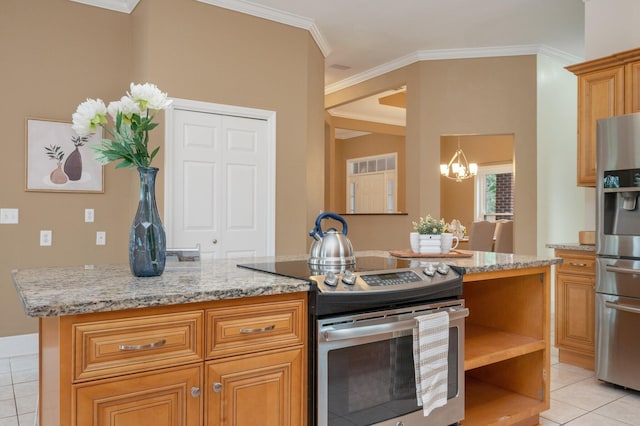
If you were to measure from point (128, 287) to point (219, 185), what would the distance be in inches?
104

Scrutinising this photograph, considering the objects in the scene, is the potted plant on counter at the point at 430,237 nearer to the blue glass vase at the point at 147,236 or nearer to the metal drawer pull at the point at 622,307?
the metal drawer pull at the point at 622,307

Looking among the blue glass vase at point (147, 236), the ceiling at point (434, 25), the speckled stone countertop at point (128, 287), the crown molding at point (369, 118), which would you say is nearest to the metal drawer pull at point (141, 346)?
the speckled stone countertop at point (128, 287)

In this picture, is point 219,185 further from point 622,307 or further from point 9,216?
point 622,307

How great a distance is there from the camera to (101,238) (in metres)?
4.05

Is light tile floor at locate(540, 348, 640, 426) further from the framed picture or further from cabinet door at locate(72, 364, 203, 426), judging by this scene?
the framed picture

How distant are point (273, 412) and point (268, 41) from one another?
3589 mm

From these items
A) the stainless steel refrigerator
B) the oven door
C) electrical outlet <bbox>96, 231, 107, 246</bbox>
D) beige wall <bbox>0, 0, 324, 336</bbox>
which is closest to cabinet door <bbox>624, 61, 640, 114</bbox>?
the stainless steel refrigerator

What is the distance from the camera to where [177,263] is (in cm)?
216

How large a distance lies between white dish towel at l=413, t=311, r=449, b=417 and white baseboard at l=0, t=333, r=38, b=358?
3.26m

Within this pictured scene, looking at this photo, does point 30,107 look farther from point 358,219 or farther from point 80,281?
point 358,219

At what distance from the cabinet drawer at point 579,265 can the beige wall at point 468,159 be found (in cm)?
507

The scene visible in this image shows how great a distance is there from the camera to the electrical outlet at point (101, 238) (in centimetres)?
404

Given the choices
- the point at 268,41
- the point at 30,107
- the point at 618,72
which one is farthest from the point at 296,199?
the point at 618,72

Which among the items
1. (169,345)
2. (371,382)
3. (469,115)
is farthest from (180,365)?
(469,115)
